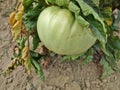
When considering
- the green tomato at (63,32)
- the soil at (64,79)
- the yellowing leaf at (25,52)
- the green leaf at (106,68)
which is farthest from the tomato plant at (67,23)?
the soil at (64,79)

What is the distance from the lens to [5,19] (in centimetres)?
244

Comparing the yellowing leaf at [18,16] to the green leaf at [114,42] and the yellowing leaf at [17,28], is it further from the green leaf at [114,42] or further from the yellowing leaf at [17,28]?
the green leaf at [114,42]

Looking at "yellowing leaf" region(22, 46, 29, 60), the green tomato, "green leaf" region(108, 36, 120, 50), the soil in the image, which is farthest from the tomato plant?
the soil

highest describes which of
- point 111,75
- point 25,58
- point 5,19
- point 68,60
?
point 25,58

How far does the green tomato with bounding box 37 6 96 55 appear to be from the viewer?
126 centimetres

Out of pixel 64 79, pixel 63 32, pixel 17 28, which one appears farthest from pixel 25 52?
pixel 64 79

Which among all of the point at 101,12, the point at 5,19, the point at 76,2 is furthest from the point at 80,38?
the point at 5,19

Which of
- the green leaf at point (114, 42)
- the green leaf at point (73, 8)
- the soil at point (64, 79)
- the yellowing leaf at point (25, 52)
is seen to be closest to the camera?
the green leaf at point (73, 8)

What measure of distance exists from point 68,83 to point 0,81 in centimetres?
42

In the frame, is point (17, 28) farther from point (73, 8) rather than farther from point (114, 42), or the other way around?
point (114, 42)

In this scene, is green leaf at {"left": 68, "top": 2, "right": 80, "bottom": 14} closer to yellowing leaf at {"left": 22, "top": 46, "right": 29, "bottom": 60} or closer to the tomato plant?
the tomato plant

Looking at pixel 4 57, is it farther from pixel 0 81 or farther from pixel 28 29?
pixel 28 29

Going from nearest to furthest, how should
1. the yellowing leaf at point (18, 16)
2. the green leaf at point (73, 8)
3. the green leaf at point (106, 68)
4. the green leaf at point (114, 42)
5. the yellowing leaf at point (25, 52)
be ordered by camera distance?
the green leaf at point (73, 8) → the yellowing leaf at point (18, 16) → the yellowing leaf at point (25, 52) → the green leaf at point (114, 42) → the green leaf at point (106, 68)

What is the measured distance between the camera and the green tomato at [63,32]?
4.13 ft
